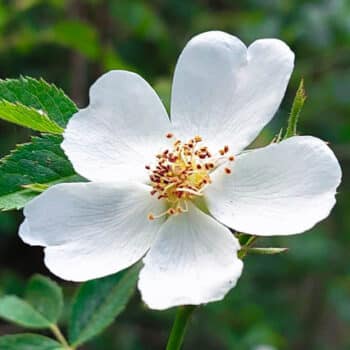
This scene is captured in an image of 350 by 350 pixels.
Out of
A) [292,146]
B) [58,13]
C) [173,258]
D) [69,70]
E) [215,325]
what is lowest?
[215,325]

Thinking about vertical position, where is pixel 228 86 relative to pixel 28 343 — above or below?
above

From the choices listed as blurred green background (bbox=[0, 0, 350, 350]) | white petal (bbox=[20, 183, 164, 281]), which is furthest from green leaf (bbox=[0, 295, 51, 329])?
blurred green background (bbox=[0, 0, 350, 350])

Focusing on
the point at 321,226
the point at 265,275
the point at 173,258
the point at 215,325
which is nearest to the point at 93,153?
the point at 173,258

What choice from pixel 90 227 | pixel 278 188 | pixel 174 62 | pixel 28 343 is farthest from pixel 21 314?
pixel 174 62

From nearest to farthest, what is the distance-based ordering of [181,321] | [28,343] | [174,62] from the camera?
[181,321]
[28,343]
[174,62]

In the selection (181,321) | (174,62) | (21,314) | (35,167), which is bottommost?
(174,62)

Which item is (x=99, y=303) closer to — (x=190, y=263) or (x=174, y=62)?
(x=190, y=263)

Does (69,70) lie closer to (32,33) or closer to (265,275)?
(32,33)
